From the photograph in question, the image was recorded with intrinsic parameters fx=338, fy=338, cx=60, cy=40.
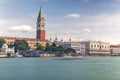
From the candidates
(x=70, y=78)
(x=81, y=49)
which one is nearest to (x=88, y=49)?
(x=81, y=49)

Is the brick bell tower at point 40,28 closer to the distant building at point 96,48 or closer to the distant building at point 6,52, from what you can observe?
the distant building at point 96,48

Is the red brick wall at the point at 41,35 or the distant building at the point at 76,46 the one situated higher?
the red brick wall at the point at 41,35

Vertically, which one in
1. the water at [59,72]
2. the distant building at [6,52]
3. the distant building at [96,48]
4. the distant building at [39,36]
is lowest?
the water at [59,72]

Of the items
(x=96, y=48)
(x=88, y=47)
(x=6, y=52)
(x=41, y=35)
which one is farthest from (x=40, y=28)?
(x=6, y=52)

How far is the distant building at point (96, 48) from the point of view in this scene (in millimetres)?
82812

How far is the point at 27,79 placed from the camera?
53.6 feet

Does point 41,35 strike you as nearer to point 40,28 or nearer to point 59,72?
point 40,28

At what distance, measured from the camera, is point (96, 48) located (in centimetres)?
8488

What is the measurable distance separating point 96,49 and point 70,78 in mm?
68202

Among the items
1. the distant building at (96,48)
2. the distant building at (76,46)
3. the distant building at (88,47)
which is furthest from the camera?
the distant building at (96,48)

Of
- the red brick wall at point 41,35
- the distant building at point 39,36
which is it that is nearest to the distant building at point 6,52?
the distant building at point 39,36

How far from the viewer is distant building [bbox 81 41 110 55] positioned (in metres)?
82.8

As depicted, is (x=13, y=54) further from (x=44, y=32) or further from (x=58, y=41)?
(x=58, y=41)

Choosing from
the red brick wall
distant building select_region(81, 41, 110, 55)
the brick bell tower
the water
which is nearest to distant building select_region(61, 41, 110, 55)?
distant building select_region(81, 41, 110, 55)
